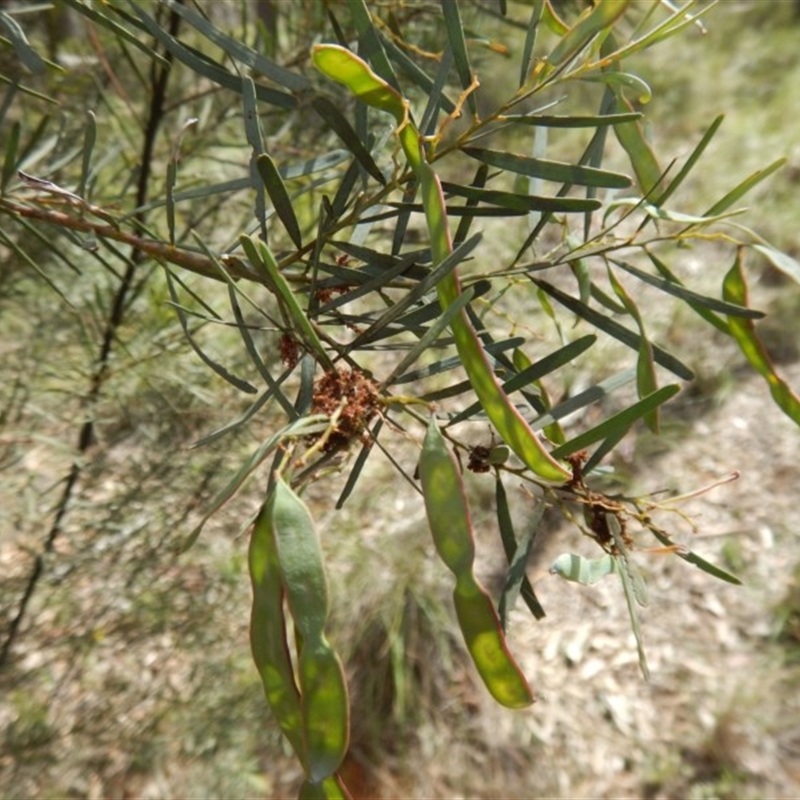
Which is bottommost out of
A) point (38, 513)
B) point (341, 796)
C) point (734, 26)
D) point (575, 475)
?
point (341, 796)

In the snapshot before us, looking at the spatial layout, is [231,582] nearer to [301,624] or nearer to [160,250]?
[160,250]

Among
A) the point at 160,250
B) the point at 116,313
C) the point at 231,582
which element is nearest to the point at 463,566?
the point at 160,250

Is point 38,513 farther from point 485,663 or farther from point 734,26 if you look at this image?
point 734,26

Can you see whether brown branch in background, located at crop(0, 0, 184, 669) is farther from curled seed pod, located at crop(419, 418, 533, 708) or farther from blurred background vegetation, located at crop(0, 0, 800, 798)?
curled seed pod, located at crop(419, 418, 533, 708)

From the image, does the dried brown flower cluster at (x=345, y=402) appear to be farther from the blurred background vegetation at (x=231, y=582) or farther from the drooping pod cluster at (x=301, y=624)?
the blurred background vegetation at (x=231, y=582)

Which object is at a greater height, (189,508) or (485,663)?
(189,508)

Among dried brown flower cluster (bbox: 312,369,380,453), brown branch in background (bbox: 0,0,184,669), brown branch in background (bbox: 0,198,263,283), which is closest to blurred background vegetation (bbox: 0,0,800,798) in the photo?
brown branch in background (bbox: 0,0,184,669)

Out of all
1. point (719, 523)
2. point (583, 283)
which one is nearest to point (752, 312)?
point (583, 283)

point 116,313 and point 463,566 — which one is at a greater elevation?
point 116,313
